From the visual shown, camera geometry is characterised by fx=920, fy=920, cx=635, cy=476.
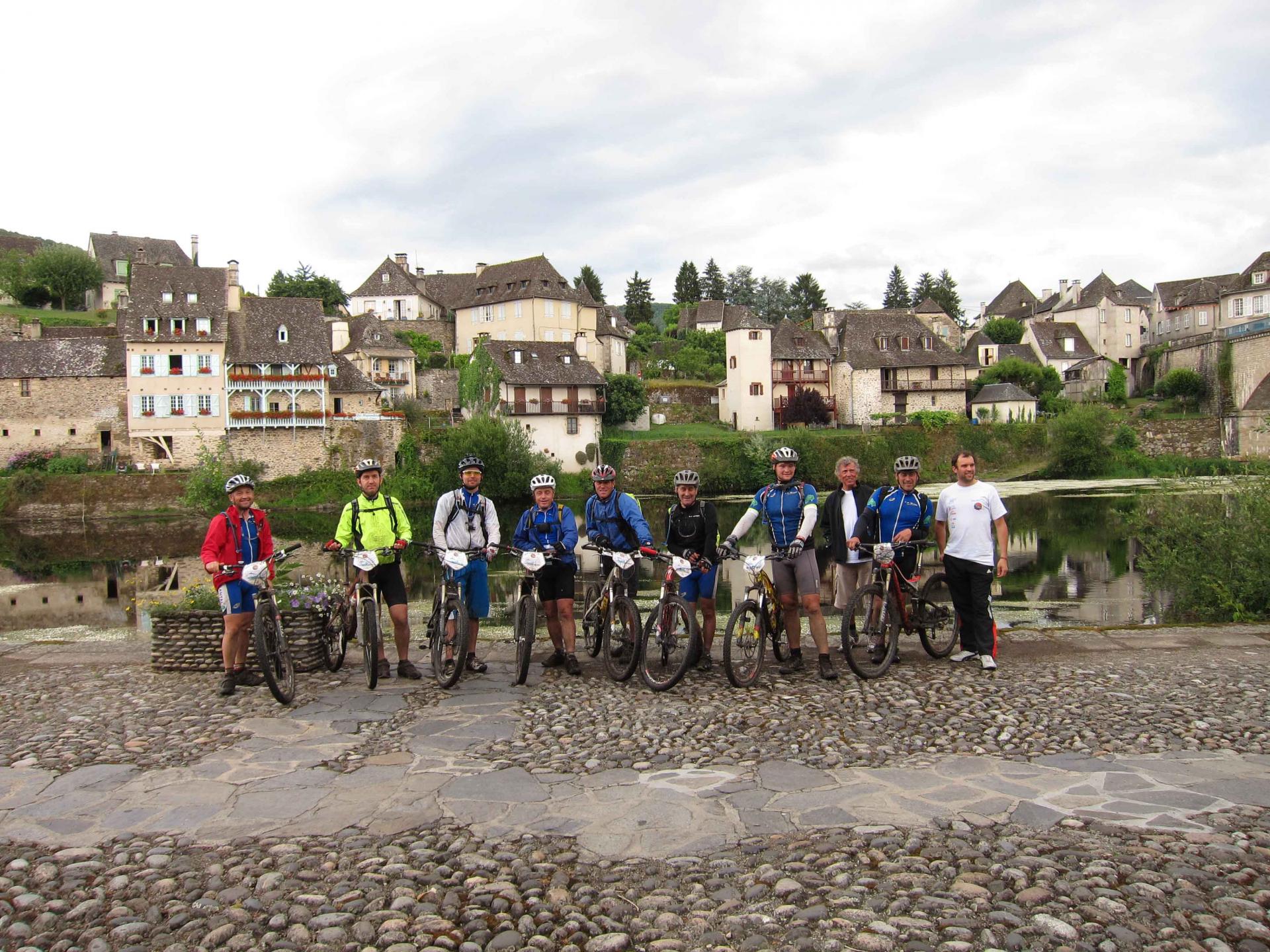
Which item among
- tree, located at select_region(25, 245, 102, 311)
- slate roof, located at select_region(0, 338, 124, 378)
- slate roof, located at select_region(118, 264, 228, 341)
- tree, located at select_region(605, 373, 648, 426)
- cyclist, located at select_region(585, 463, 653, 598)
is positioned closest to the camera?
cyclist, located at select_region(585, 463, 653, 598)

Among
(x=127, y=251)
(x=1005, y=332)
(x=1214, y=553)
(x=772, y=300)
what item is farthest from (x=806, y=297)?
(x=1214, y=553)

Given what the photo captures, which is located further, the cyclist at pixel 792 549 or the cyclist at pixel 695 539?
the cyclist at pixel 695 539

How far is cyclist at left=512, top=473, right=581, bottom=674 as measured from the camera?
30.8 feet

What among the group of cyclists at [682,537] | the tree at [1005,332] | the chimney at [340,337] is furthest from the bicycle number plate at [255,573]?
the tree at [1005,332]

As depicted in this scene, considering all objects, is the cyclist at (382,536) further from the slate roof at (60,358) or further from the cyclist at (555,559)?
the slate roof at (60,358)

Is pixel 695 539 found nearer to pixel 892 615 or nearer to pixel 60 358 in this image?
pixel 892 615

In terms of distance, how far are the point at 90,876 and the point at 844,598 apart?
24.2 feet

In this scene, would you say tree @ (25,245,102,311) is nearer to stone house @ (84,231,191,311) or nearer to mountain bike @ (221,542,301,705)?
stone house @ (84,231,191,311)

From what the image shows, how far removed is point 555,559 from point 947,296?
111 metres

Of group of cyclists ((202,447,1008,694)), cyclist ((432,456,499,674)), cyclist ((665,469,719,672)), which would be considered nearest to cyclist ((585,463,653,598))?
group of cyclists ((202,447,1008,694))

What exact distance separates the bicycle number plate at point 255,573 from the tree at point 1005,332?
3299 inches

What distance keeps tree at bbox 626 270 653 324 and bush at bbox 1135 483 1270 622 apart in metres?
88.6

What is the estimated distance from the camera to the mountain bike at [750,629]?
845cm

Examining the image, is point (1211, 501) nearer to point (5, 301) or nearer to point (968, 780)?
point (968, 780)
